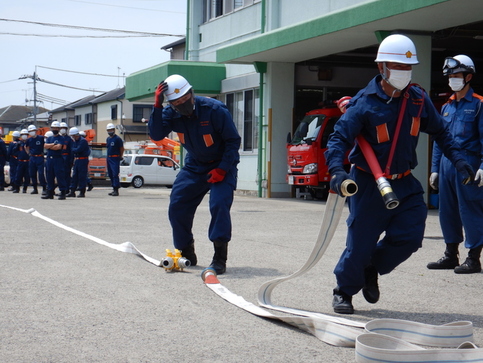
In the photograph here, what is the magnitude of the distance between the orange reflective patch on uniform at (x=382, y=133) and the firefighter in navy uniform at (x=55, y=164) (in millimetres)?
16888

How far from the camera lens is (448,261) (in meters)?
8.27

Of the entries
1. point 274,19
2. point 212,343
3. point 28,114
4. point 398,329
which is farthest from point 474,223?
point 28,114

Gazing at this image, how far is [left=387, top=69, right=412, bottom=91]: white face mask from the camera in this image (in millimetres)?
5508

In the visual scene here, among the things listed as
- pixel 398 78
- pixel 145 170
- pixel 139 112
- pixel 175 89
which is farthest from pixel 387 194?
pixel 139 112

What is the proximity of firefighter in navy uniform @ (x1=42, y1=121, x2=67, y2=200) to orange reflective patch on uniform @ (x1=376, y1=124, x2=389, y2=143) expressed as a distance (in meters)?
16.9

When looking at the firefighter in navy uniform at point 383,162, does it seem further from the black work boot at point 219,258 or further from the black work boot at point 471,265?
the black work boot at point 471,265

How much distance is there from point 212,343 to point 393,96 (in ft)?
6.91

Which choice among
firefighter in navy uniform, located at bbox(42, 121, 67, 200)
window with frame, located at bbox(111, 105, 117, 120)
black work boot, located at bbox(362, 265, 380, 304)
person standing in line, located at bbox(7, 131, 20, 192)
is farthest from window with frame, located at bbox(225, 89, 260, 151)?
window with frame, located at bbox(111, 105, 117, 120)

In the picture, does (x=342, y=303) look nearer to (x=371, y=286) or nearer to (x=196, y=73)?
(x=371, y=286)

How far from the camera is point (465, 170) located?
6000 mm

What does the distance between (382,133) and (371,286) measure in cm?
112

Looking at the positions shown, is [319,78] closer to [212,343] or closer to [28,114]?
[212,343]

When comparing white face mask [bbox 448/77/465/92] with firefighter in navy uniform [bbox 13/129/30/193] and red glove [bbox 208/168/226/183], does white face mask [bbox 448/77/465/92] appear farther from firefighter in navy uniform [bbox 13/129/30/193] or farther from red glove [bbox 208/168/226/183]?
firefighter in navy uniform [bbox 13/129/30/193]

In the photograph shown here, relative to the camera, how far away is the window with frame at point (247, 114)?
80.6ft
